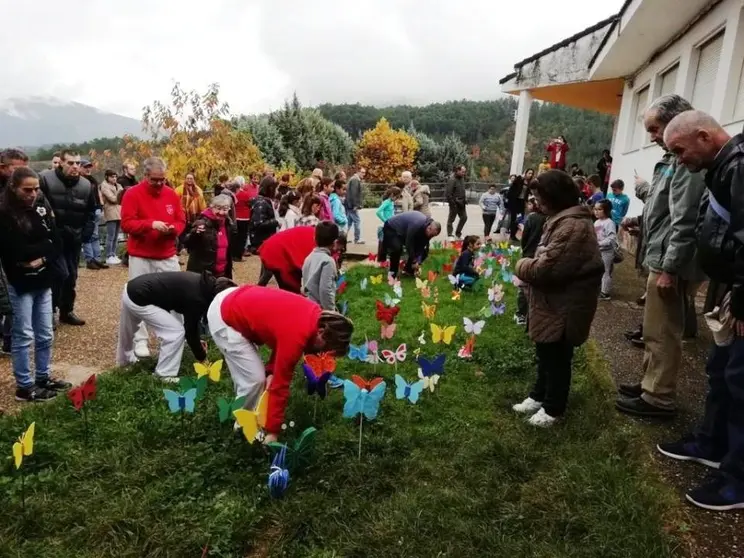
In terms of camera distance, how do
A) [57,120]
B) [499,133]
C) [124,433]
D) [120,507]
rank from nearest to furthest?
[120,507], [124,433], [499,133], [57,120]

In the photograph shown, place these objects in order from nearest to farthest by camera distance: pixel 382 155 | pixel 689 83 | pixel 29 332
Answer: pixel 29 332
pixel 689 83
pixel 382 155

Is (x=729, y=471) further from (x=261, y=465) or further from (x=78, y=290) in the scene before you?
(x=78, y=290)

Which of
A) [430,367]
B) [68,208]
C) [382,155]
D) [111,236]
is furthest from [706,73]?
[382,155]

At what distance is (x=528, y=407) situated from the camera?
151 inches

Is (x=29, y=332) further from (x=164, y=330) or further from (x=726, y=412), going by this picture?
(x=726, y=412)

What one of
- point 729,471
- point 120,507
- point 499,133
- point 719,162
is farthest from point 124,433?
point 499,133

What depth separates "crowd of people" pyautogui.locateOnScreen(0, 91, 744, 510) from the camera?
258 centimetres

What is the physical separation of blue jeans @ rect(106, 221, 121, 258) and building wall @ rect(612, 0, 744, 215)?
9189 mm

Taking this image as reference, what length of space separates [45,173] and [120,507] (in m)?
4.68

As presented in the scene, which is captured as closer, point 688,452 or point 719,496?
point 719,496

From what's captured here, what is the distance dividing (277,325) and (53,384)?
2.41 m

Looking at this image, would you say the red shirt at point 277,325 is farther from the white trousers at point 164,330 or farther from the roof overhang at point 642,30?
the roof overhang at point 642,30

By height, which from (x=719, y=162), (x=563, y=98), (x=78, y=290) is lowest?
(x=78, y=290)

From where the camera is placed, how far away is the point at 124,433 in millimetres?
3469
